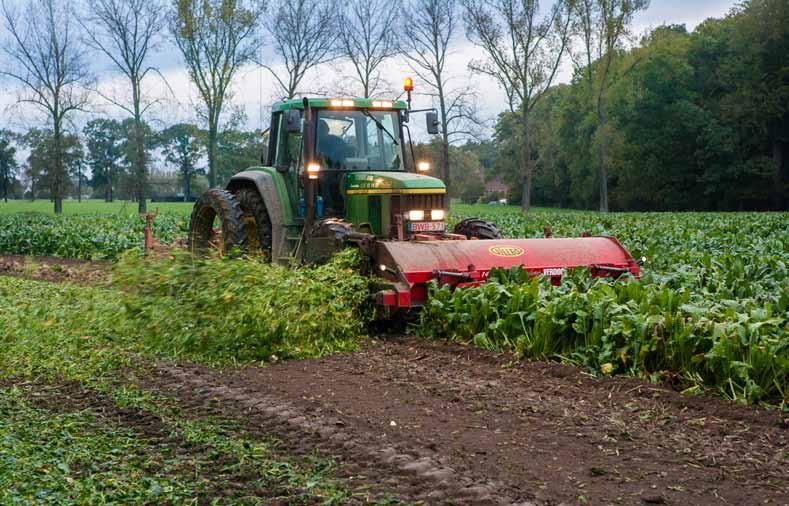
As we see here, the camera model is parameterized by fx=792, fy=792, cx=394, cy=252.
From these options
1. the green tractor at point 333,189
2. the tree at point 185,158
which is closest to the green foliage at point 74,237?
the green tractor at point 333,189

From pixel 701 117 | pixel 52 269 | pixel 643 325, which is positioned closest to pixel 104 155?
pixel 701 117

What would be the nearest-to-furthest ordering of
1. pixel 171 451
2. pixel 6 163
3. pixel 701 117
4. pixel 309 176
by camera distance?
pixel 171 451, pixel 309 176, pixel 701 117, pixel 6 163

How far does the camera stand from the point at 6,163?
7125 cm

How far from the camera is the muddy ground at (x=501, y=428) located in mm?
4109

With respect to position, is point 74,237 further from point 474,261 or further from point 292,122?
point 474,261

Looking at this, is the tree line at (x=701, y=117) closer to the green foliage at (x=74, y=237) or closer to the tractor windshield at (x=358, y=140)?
the green foliage at (x=74, y=237)

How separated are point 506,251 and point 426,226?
3.49 feet

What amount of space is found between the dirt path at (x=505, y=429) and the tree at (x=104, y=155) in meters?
81.2

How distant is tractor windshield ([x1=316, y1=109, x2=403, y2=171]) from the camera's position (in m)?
9.30

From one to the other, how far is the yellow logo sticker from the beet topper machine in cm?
1

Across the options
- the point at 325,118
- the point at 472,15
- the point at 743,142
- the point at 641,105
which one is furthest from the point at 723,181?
the point at 325,118

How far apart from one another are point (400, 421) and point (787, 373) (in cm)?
277

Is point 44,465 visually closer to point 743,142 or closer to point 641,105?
point 743,142

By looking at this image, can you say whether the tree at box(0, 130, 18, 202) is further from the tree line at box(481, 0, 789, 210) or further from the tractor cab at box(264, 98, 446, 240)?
the tractor cab at box(264, 98, 446, 240)
